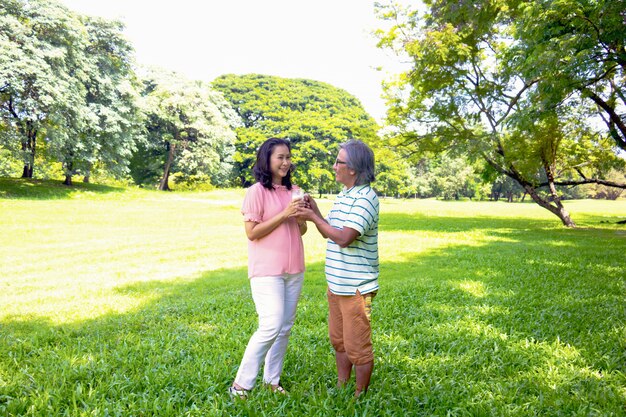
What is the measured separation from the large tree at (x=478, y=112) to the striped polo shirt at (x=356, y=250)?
12.6 m

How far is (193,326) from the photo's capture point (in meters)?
4.71

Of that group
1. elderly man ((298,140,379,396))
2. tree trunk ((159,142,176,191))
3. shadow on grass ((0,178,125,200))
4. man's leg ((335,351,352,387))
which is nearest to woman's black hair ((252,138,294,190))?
elderly man ((298,140,379,396))

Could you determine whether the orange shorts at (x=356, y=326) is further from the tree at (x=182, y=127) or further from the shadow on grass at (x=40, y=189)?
the tree at (x=182, y=127)

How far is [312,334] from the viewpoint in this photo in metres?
4.31

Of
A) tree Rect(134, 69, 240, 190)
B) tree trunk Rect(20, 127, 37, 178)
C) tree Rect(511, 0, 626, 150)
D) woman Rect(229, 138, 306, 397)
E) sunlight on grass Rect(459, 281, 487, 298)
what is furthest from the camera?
tree Rect(134, 69, 240, 190)

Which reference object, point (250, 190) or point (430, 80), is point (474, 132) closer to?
point (430, 80)

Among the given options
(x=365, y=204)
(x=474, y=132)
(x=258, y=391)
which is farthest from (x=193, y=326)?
(x=474, y=132)

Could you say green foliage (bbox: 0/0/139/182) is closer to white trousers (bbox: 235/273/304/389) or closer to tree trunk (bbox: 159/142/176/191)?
tree trunk (bbox: 159/142/176/191)

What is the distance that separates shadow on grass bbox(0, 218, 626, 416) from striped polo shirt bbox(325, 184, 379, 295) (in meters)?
0.79

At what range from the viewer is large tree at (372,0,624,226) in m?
14.2

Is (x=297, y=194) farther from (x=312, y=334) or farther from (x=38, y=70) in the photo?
(x=38, y=70)

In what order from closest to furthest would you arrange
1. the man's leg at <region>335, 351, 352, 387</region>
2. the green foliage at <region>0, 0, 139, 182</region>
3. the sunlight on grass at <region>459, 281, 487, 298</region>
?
1. the man's leg at <region>335, 351, 352, 387</region>
2. the sunlight on grass at <region>459, 281, 487, 298</region>
3. the green foliage at <region>0, 0, 139, 182</region>

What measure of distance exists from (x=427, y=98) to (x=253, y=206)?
1524cm

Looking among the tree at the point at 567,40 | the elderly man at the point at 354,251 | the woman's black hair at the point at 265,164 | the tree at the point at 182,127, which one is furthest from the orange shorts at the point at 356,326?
the tree at the point at 182,127
